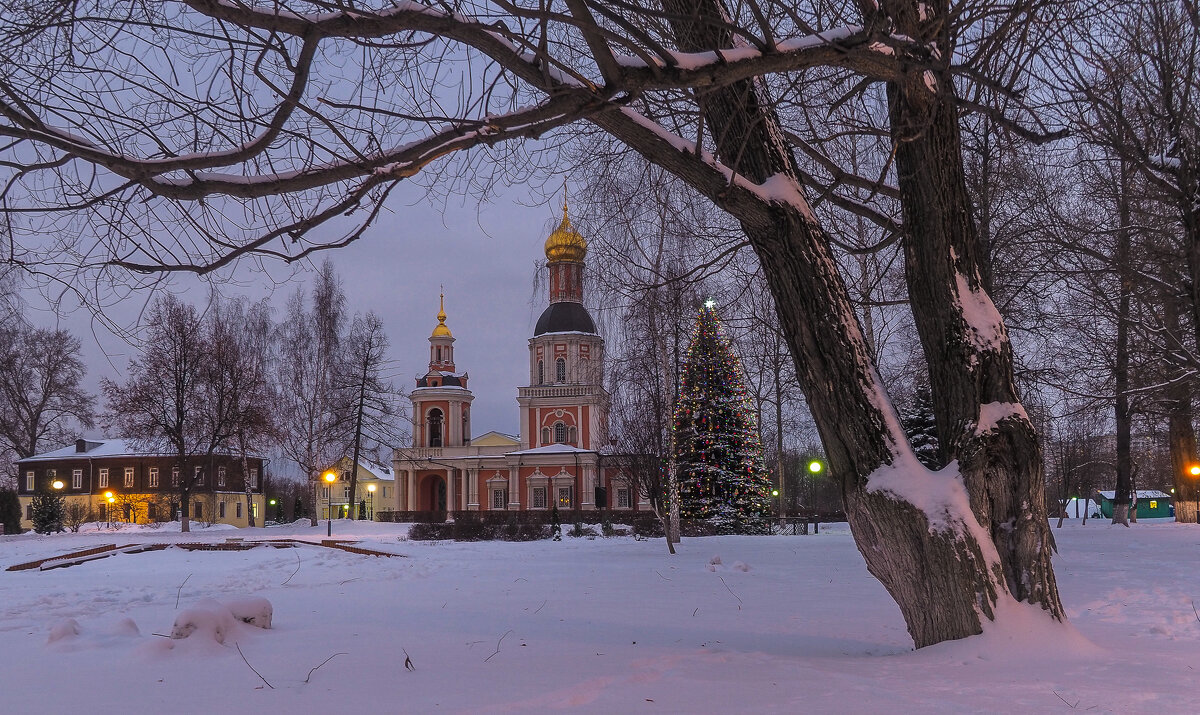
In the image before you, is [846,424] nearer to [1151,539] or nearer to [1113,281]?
[1113,281]

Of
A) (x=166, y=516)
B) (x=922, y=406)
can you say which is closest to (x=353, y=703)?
(x=922, y=406)

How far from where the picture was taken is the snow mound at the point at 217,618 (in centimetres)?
498

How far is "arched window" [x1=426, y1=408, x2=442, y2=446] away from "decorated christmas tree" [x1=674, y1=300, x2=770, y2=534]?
3144 cm

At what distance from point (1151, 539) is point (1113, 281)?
7330 millimetres

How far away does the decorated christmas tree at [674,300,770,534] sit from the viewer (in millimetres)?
23781

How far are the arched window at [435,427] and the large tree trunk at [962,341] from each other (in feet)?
164

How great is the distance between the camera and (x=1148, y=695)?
11.3ft

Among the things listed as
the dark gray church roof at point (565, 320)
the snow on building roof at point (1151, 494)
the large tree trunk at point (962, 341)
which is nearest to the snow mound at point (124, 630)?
the large tree trunk at point (962, 341)

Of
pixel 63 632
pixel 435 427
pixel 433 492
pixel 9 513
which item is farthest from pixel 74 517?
pixel 63 632

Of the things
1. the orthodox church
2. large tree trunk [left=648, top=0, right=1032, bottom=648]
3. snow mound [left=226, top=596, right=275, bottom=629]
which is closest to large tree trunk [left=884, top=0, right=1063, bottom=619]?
large tree trunk [left=648, top=0, right=1032, bottom=648]

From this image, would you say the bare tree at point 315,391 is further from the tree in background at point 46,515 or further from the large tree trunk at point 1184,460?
the large tree trunk at point 1184,460

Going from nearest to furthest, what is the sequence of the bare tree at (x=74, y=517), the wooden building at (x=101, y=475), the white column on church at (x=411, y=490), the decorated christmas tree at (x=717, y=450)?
the decorated christmas tree at (x=717, y=450), the bare tree at (x=74, y=517), the wooden building at (x=101, y=475), the white column on church at (x=411, y=490)

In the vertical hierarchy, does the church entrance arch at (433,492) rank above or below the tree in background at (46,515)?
below

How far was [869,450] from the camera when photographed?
4.50 metres
